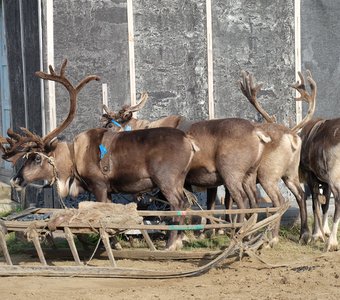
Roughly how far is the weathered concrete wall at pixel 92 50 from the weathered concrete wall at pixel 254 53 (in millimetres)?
1729

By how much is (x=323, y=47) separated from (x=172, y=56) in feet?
9.71

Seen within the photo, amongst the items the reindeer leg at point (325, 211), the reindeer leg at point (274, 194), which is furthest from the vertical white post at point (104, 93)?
the reindeer leg at point (325, 211)

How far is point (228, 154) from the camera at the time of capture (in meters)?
11.0

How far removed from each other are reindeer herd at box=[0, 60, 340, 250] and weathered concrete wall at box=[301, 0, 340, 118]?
335 centimetres

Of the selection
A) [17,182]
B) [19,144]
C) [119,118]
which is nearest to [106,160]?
[19,144]

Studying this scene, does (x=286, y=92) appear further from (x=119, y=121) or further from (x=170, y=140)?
(x=170, y=140)

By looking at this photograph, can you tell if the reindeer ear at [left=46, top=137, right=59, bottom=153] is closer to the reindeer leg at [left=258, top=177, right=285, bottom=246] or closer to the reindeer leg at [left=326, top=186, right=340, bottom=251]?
the reindeer leg at [left=258, top=177, right=285, bottom=246]

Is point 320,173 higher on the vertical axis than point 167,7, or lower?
lower

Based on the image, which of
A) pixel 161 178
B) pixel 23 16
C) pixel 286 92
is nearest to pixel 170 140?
pixel 161 178

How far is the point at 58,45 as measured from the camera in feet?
44.5

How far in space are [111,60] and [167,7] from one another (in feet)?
4.55

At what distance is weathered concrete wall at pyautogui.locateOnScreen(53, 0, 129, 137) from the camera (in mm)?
13578

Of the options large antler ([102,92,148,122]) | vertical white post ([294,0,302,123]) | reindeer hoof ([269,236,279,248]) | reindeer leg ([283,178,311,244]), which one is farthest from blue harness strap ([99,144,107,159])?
vertical white post ([294,0,302,123])

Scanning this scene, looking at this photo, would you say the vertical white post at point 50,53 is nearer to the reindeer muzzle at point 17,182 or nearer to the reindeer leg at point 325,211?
the reindeer muzzle at point 17,182
